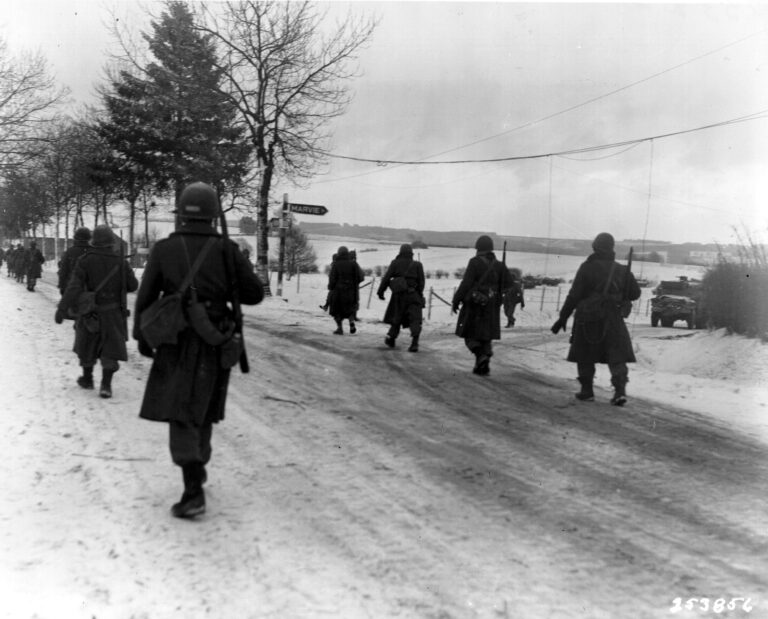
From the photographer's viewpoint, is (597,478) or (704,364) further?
(704,364)

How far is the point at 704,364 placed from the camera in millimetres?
11781

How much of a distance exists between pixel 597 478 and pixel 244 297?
3031 millimetres

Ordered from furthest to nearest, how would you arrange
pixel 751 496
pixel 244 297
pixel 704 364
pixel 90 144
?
1. pixel 90 144
2. pixel 704 364
3. pixel 751 496
4. pixel 244 297

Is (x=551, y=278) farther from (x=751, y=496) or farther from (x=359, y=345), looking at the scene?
(x=751, y=496)

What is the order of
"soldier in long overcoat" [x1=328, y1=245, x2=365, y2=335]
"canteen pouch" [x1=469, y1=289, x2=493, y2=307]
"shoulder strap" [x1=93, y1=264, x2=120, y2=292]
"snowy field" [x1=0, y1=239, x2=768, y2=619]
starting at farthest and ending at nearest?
"soldier in long overcoat" [x1=328, y1=245, x2=365, y2=335] → "canteen pouch" [x1=469, y1=289, x2=493, y2=307] → "shoulder strap" [x1=93, y1=264, x2=120, y2=292] → "snowy field" [x1=0, y1=239, x2=768, y2=619]

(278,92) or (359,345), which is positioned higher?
(278,92)

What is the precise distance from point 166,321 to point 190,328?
0.49 ft

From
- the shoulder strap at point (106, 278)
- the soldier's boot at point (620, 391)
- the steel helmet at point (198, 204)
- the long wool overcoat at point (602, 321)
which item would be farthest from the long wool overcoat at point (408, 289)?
the steel helmet at point (198, 204)

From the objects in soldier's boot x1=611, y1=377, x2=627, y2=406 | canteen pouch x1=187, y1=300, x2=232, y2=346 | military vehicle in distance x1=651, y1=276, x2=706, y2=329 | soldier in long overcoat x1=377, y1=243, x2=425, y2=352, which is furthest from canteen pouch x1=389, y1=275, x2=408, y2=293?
military vehicle in distance x1=651, y1=276, x2=706, y2=329

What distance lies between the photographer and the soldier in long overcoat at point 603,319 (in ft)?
Result: 24.6

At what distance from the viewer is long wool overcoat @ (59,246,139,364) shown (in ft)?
22.9

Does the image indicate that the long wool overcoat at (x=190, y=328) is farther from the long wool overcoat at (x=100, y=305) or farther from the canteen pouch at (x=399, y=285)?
the canteen pouch at (x=399, y=285)

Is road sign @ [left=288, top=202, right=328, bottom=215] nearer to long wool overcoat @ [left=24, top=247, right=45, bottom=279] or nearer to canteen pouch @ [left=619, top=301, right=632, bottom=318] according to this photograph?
long wool overcoat @ [left=24, top=247, right=45, bottom=279]

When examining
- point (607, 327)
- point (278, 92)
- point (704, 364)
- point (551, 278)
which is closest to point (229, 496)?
point (607, 327)
